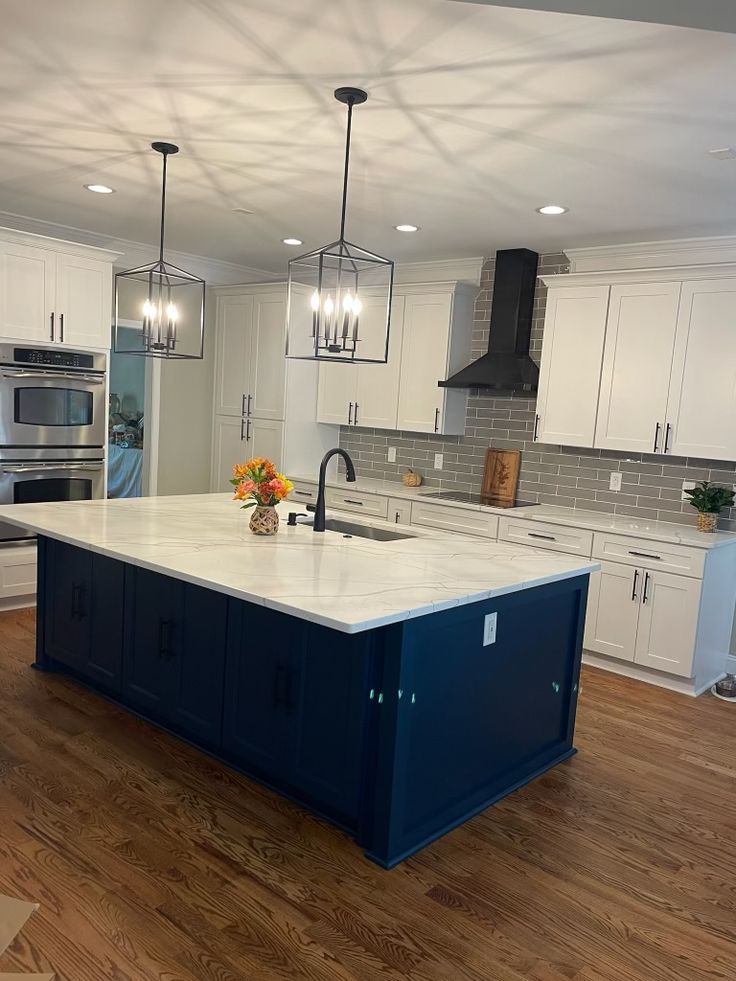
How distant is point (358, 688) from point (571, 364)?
3.11m

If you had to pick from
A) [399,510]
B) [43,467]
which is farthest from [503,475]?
[43,467]

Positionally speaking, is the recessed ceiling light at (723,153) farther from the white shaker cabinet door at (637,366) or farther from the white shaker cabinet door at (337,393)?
the white shaker cabinet door at (337,393)

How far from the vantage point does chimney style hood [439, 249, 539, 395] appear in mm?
5281

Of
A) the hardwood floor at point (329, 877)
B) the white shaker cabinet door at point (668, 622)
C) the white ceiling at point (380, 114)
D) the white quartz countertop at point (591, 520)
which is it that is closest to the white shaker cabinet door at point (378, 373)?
the white quartz countertop at point (591, 520)

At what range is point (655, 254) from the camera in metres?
4.79

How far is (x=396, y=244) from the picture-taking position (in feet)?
17.7

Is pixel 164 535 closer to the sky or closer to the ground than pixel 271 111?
closer to the ground

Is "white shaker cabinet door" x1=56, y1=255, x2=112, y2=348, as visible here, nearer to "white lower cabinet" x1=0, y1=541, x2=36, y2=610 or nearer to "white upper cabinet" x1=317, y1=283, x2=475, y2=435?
"white lower cabinet" x1=0, y1=541, x2=36, y2=610

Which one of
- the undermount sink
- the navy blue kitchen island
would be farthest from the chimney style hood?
the navy blue kitchen island

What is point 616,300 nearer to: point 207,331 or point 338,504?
point 338,504

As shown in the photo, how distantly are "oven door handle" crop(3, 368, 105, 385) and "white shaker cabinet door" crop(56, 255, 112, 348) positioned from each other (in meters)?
0.20

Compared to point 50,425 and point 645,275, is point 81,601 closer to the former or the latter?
point 50,425

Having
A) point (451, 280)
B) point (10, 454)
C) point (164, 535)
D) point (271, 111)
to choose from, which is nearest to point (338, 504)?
point (451, 280)

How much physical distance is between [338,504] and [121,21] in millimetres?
3957
